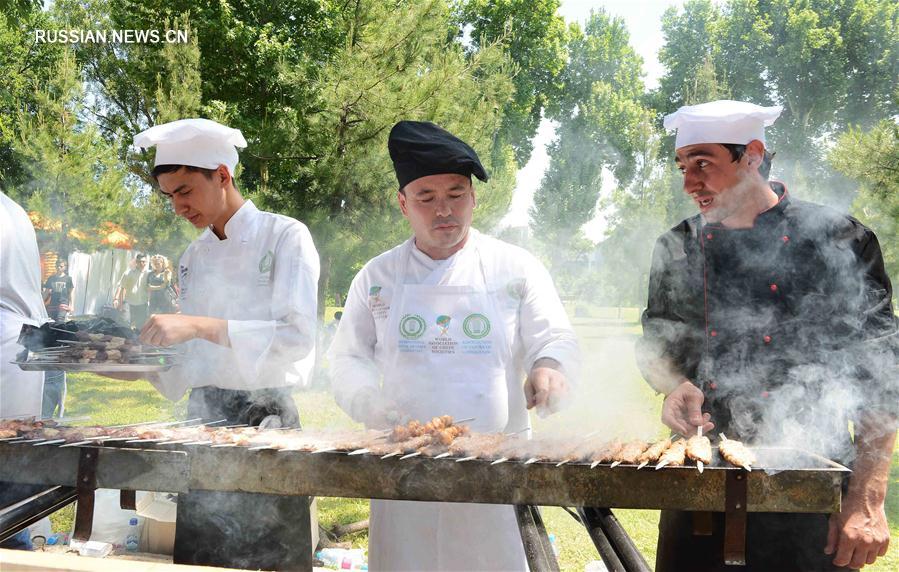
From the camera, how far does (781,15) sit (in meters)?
10.9

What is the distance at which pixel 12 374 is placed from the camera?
2979 mm

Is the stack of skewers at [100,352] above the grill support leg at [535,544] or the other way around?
above

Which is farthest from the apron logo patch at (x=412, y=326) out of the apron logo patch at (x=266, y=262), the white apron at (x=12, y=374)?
the white apron at (x=12, y=374)

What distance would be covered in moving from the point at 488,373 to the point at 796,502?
3.89 ft

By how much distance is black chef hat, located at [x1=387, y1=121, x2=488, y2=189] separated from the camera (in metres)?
2.47

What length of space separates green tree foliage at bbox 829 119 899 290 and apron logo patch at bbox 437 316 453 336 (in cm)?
639

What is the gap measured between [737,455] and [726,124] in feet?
4.25

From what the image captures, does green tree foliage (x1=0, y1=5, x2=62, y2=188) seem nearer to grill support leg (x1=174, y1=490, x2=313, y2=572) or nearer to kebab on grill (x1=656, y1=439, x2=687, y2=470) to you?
grill support leg (x1=174, y1=490, x2=313, y2=572)

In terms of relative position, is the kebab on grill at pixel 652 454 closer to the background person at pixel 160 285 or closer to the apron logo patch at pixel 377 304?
the apron logo patch at pixel 377 304

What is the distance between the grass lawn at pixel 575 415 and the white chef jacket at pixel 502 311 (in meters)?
0.32

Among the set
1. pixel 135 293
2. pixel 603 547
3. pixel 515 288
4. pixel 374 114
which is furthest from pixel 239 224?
pixel 135 293

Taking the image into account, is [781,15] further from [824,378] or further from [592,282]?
[824,378]

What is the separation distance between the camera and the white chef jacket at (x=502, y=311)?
8.52 ft

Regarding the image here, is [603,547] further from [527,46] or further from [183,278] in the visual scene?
[527,46]
